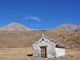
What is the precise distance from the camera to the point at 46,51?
143ft

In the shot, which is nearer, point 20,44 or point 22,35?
point 20,44

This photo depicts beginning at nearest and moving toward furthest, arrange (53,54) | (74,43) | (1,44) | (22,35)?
1. (53,54)
2. (74,43)
3. (1,44)
4. (22,35)

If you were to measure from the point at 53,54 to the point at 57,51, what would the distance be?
1.38 metres

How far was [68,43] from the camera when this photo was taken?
8444cm

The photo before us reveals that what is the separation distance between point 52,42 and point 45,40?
1.59 m

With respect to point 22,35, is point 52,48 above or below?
below

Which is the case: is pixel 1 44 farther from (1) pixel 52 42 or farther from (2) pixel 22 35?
(1) pixel 52 42

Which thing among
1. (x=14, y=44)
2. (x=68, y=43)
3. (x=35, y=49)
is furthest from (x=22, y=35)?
(x=35, y=49)

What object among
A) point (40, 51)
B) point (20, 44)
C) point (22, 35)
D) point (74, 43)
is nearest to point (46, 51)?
point (40, 51)

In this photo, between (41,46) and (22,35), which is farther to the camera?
(22,35)

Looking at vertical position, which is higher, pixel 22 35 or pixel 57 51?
pixel 22 35

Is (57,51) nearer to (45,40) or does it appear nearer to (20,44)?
(45,40)

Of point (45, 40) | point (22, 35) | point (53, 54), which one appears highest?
point (22, 35)

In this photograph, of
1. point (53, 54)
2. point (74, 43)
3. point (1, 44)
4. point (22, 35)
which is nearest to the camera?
point (53, 54)
